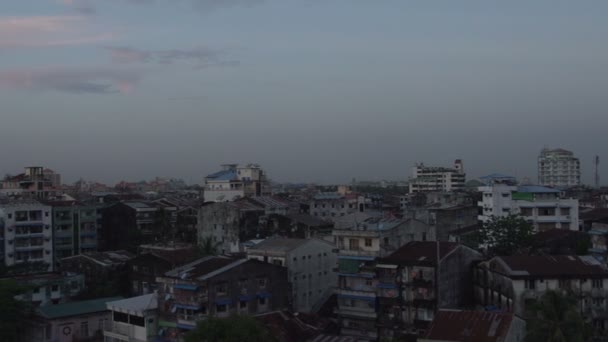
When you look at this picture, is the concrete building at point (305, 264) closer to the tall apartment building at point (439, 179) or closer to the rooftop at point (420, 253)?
the rooftop at point (420, 253)

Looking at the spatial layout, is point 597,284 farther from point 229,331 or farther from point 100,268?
point 100,268

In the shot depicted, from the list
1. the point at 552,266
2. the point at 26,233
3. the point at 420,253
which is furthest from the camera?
the point at 26,233

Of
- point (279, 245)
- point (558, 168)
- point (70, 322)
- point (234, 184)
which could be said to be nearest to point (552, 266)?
point (279, 245)

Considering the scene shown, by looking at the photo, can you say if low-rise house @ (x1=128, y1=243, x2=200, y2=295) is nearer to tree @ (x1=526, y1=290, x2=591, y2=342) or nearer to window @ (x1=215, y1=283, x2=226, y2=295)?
window @ (x1=215, y1=283, x2=226, y2=295)

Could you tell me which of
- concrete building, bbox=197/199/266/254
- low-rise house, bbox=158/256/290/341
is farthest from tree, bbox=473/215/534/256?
concrete building, bbox=197/199/266/254

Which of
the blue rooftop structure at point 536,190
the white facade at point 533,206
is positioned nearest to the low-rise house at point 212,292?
the white facade at point 533,206
